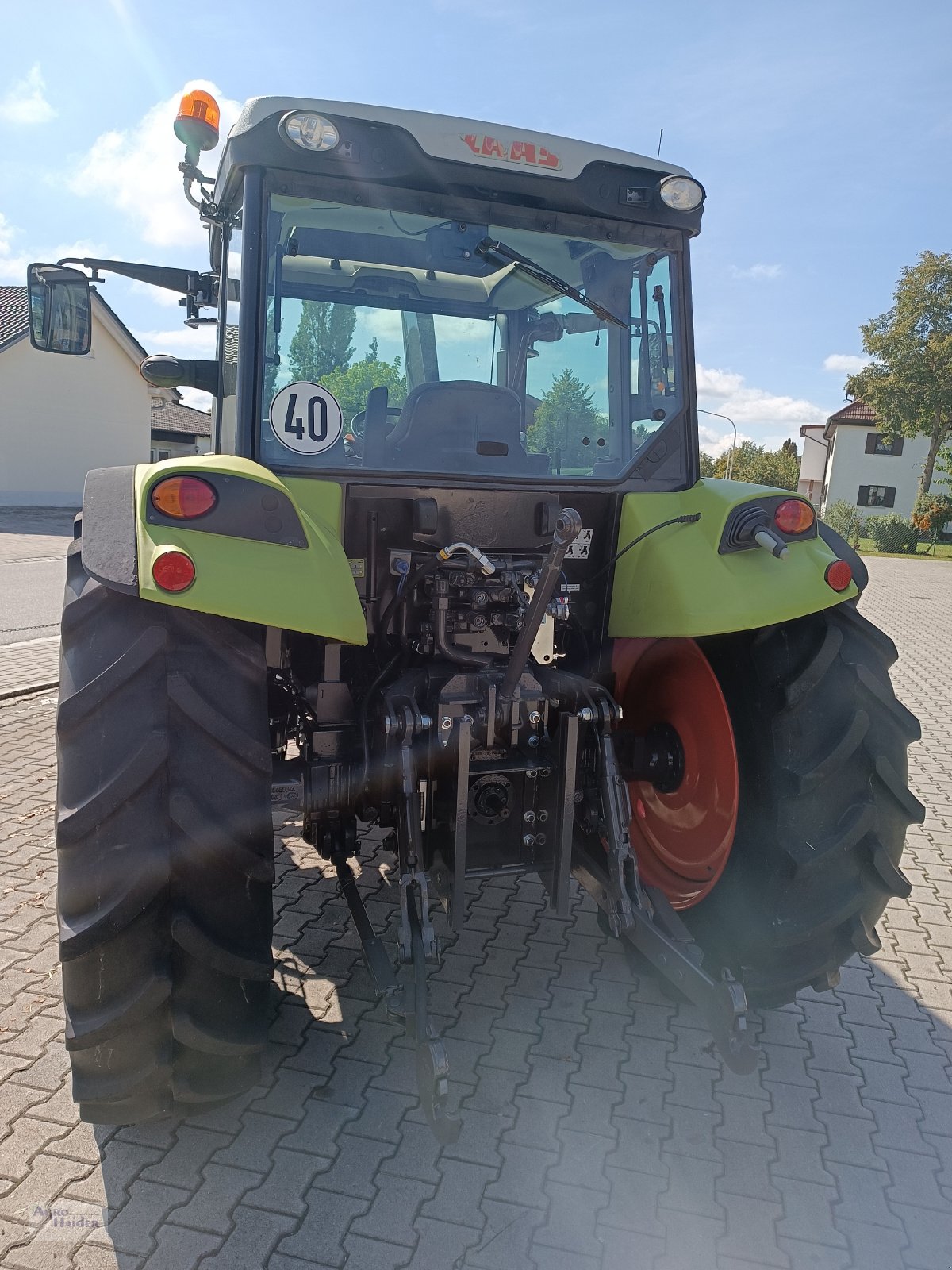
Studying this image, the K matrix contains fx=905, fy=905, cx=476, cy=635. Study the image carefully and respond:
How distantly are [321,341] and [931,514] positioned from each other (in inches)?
1442

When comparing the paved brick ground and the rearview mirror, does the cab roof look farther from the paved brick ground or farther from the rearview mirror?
the paved brick ground

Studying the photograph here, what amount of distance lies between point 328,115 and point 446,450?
967mm

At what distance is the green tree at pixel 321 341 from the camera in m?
2.71

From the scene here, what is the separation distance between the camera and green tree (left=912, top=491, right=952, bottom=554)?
113ft

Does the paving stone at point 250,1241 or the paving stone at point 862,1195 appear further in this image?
the paving stone at point 862,1195

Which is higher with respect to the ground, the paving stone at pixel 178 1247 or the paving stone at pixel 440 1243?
the paving stone at pixel 440 1243

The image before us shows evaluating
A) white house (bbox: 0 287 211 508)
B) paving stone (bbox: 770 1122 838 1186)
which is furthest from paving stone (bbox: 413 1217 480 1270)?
white house (bbox: 0 287 211 508)

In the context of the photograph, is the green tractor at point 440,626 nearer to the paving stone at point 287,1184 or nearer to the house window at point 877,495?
the paving stone at point 287,1184

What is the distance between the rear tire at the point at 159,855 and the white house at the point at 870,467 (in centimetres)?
4523

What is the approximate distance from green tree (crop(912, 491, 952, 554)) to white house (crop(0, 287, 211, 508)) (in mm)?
26420

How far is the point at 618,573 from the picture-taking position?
297 centimetres

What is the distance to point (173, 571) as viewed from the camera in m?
2.06

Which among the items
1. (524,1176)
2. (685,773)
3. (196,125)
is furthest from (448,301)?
(524,1176)

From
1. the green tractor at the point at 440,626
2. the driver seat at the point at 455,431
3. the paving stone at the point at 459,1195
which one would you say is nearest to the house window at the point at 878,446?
the green tractor at the point at 440,626
